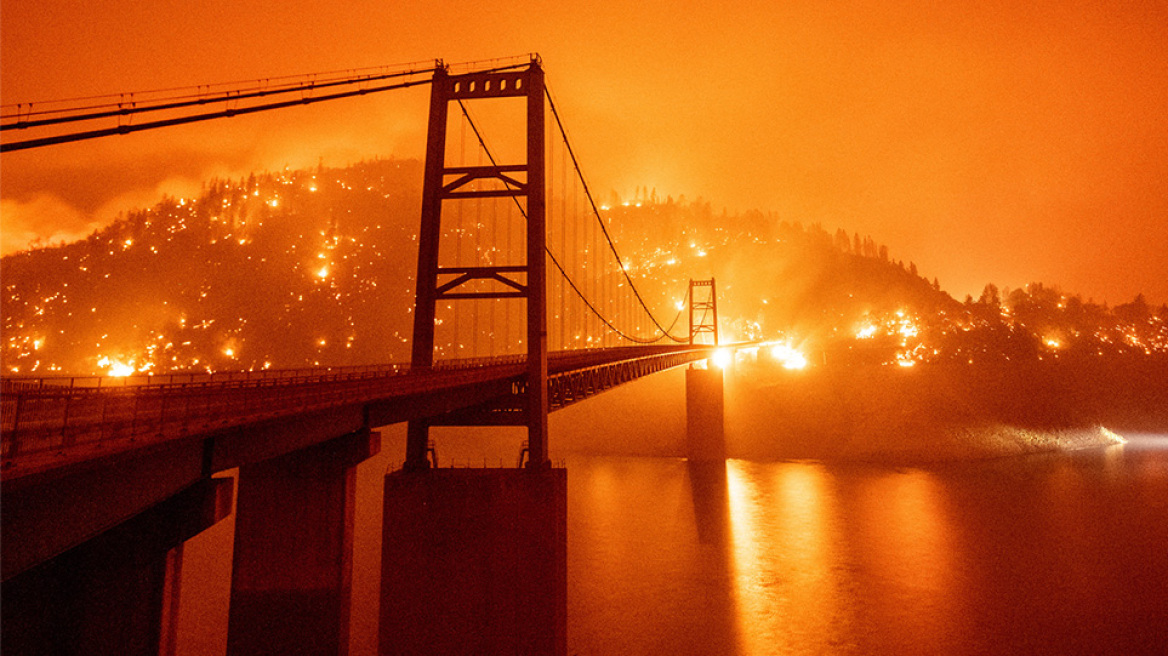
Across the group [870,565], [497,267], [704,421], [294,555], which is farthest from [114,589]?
[704,421]

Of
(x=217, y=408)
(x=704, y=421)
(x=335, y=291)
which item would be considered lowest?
(x=704, y=421)

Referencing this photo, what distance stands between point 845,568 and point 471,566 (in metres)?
20.0

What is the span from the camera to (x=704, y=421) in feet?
190

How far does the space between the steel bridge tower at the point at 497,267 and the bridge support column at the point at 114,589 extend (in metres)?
7.99

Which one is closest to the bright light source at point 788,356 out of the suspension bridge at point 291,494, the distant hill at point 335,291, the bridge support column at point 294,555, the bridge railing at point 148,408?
the distant hill at point 335,291

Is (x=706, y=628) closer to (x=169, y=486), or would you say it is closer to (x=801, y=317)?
(x=169, y=486)

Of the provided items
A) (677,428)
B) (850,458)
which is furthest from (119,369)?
(850,458)

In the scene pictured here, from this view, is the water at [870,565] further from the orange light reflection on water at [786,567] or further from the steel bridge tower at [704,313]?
the steel bridge tower at [704,313]

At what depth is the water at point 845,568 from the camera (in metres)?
20.1

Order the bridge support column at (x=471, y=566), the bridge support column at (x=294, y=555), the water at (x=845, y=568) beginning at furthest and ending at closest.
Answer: the water at (x=845, y=568) < the bridge support column at (x=471, y=566) < the bridge support column at (x=294, y=555)

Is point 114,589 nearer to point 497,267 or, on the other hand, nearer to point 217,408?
point 217,408

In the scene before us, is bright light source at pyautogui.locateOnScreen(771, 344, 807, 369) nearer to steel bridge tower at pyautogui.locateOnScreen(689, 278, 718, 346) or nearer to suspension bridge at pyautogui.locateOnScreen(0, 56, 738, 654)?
steel bridge tower at pyautogui.locateOnScreen(689, 278, 718, 346)

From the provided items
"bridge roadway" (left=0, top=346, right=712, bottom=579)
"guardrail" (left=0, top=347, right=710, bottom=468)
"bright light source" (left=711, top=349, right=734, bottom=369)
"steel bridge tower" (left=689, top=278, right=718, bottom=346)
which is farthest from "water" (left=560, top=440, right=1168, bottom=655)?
"steel bridge tower" (left=689, top=278, right=718, bottom=346)

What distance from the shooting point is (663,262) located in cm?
15475
